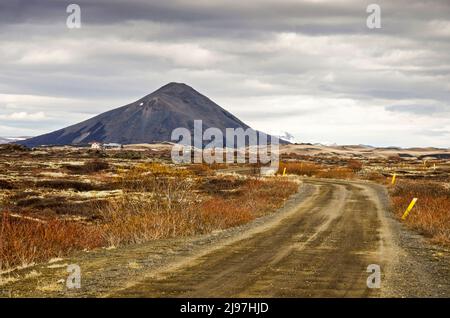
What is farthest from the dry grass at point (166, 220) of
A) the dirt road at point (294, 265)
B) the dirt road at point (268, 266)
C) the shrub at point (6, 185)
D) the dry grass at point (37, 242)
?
the shrub at point (6, 185)

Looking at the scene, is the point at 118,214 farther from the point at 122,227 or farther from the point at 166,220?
the point at 166,220

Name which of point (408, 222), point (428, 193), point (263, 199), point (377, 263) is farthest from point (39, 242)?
point (428, 193)

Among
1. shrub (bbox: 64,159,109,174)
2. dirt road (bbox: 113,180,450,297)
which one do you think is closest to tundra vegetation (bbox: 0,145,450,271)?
dirt road (bbox: 113,180,450,297)

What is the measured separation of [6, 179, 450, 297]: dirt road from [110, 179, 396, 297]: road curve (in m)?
0.02

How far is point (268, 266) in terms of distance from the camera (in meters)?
12.2

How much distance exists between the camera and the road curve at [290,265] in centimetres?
972

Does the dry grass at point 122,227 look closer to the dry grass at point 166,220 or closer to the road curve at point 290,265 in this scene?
the dry grass at point 166,220

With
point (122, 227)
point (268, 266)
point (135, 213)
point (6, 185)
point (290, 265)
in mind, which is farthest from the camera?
point (6, 185)

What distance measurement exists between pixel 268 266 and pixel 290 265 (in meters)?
0.59

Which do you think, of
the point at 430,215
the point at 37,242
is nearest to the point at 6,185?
the point at 37,242

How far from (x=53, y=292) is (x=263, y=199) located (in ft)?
73.5

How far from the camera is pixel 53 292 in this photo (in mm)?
9609

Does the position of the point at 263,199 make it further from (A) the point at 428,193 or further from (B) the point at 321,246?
(B) the point at 321,246

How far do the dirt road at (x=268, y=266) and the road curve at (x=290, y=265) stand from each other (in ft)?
0.07
